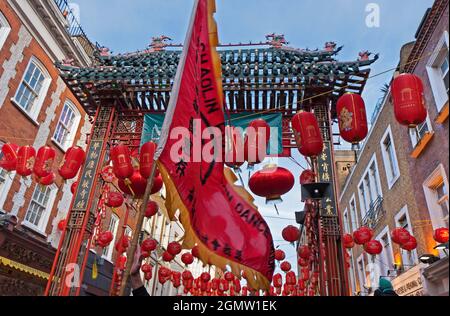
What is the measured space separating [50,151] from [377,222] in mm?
13668

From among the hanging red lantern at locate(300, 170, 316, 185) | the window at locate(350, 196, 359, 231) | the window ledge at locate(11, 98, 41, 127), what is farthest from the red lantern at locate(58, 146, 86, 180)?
the window at locate(350, 196, 359, 231)

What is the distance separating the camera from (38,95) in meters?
11.8

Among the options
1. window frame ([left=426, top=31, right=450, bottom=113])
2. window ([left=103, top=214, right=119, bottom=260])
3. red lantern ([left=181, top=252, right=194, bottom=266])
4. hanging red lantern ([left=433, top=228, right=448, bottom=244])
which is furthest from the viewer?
window ([left=103, top=214, right=119, bottom=260])

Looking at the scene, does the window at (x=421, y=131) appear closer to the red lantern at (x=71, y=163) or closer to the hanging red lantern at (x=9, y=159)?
the red lantern at (x=71, y=163)

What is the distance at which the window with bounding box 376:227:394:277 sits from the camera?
12575 millimetres

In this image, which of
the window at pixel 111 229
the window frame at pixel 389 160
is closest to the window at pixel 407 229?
the window frame at pixel 389 160

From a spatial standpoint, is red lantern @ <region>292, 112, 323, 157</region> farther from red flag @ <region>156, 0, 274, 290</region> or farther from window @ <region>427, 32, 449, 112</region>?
window @ <region>427, 32, 449, 112</region>

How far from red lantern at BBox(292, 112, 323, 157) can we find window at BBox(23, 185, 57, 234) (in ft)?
31.0

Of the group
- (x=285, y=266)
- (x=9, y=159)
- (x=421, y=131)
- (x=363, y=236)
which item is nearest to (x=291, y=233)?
(x=363, y=236)

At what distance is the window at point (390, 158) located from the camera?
12084mm

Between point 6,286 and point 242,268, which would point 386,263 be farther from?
point 6,286

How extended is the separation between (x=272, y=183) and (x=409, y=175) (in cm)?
751

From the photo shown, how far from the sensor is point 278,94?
7297 mm

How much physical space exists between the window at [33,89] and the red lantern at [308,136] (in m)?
9.80
